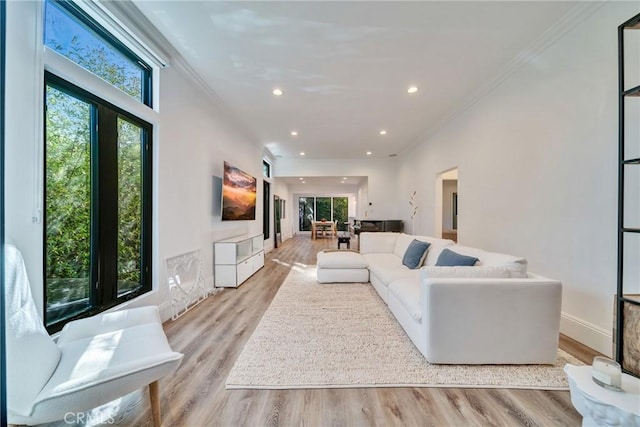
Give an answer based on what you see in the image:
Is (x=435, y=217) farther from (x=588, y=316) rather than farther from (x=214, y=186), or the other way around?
(x=214, y=186)

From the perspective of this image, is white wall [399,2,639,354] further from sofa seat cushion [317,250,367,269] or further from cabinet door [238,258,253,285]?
cabinet door [238,258,253,285]

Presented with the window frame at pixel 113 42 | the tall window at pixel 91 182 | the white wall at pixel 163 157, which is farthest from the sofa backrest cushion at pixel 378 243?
the window frame at pixel 113 42

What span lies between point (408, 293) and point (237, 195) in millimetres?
3319

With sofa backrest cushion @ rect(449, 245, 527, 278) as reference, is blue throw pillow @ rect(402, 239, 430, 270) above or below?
below

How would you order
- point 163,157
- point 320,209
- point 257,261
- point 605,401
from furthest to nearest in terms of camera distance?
point 320,209
point 257,261
point 163,157
point 605,401

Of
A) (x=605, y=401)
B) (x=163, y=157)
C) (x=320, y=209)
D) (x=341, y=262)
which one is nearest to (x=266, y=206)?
(x=341, y=262)

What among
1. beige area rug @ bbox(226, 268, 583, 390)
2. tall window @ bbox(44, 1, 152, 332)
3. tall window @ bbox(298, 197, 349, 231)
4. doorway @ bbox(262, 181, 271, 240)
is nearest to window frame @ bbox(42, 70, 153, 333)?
tall window @ bbox(44, 1, 152, 332)

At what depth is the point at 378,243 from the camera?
4.85 meters

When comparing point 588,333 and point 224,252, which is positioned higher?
point 224,252

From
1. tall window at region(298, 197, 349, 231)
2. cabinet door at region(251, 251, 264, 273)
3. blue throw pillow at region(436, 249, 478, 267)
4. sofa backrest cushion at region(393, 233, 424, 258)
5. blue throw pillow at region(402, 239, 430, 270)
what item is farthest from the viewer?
tall window at region(298, 197, 349, 231)

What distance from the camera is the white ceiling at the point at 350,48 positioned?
2129 millimetres

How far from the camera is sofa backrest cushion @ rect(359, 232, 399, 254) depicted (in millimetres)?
4816

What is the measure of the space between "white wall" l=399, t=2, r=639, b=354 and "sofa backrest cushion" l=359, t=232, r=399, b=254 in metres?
1.57

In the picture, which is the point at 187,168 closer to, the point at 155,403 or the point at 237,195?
the point at 237,195
